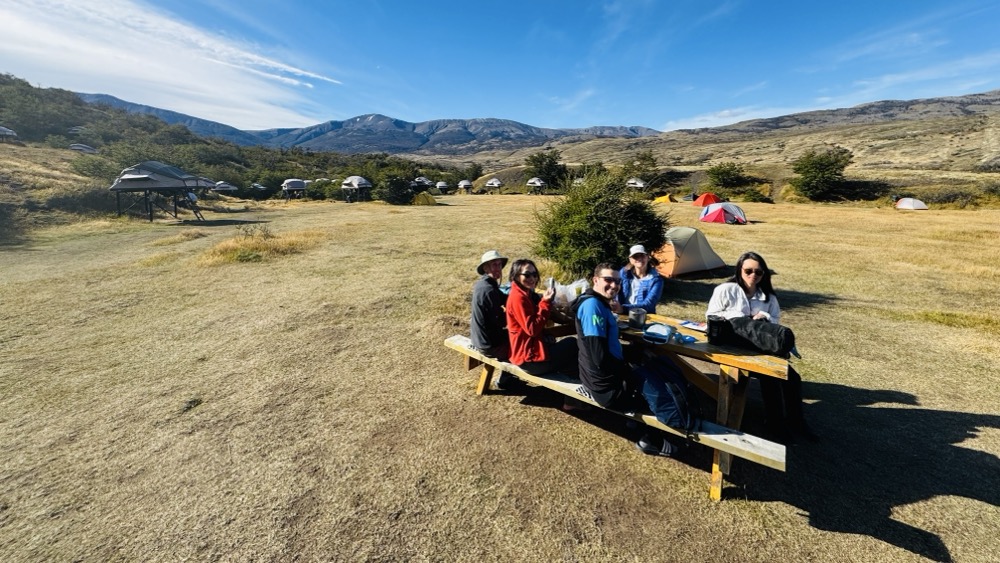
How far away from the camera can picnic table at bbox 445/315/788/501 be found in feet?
10.5

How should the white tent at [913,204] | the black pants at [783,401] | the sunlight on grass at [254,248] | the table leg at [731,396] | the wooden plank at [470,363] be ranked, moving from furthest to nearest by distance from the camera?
the white tent at [913,204], the sunlight on grass at [254,248], the wooden plank at [470,363], the black pants at [783,401], the table leg at [731,396]

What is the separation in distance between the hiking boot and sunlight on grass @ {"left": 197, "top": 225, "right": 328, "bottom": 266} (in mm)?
12570

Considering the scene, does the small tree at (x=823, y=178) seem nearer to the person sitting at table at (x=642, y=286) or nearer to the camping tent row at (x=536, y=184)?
the camping tent row at (x=536, y=184)

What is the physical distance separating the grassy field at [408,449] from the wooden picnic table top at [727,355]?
1.00 meters

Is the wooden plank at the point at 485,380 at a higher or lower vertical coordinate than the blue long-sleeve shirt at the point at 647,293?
lower

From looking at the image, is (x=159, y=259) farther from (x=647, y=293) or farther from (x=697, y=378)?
(x=697, y=378)

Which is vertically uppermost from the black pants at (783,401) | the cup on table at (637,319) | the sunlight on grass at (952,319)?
the cup on table at (637,319)

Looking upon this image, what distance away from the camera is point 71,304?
28.0 ft

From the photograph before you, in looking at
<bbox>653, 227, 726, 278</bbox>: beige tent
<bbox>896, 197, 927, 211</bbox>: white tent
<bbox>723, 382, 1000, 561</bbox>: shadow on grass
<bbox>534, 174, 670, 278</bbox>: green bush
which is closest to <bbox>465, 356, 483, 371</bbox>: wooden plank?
<bbox>723, 382, 1000, 561</bbox>: shadow on grass

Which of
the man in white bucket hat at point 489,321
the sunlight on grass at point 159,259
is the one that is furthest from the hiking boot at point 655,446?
the sunlight on grass at point 159,259

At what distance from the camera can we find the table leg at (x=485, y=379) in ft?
16.4

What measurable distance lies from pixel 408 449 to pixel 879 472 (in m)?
4.39

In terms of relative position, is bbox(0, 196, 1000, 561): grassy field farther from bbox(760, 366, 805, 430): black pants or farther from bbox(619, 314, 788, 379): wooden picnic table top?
bbox(619, 314, 788, 379): wooden picnic table top

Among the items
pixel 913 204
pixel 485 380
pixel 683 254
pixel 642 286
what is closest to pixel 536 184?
pixel 913 204
